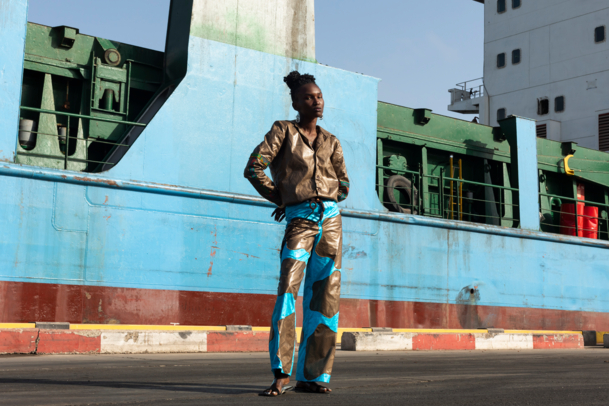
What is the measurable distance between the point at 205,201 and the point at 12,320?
2370mm

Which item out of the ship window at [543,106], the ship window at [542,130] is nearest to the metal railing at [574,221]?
the ship window at [542,130]

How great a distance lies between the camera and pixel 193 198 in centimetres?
723

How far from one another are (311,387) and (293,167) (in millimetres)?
1083

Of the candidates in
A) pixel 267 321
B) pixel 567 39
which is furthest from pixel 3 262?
pixel 567 39

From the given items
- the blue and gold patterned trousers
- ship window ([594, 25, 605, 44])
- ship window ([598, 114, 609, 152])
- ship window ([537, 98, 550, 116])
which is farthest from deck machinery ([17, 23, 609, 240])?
the blue and gold patterned trousers

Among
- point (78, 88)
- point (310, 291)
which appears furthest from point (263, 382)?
point (78, 88)

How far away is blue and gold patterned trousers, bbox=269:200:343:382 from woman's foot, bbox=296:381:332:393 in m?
0.02

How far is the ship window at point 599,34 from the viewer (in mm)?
15349

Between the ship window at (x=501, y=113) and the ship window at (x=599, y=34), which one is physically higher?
the ship window at (x=599, y=34)

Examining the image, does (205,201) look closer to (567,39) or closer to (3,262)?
(3,262)

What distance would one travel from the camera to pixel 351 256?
8281mm

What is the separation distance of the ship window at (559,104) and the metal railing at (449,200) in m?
5.18

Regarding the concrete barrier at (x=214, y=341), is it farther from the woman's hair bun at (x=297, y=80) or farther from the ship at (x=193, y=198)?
the woman's hair bun at (x=297, y=80)

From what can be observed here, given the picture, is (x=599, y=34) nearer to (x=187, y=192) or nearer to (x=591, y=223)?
(x=591, y=223)
